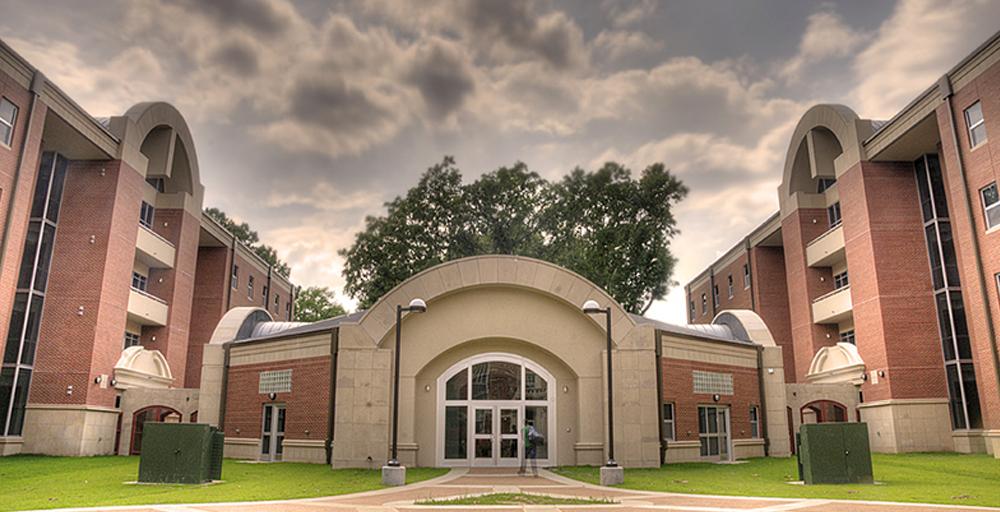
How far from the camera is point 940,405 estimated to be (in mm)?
30031

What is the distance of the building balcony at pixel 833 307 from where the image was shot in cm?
3478

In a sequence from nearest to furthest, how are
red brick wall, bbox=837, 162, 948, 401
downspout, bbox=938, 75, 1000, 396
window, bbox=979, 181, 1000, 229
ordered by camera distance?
1. downspout, bbox=938, 75, 1000, 396
2. window, bbox=979, 181, 1000, 229
3. red brick wall, bbox=837, 162, 948, 401

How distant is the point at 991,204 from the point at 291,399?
26.4m

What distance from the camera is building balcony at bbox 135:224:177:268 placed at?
34219 millimetres

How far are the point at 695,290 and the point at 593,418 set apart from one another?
40450mm

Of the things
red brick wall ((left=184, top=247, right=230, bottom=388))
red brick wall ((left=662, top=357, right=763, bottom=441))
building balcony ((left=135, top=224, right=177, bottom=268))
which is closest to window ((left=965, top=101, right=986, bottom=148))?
red brick wall ((left=662, top=357, right=763, bottom=441))

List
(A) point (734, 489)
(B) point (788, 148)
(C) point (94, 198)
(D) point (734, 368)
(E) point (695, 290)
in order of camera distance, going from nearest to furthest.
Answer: (A) point (734, 489) → (D) point (734, 368) → (C) point (94, 198) → (B) point (788, 148) → (E) point (695, 290)

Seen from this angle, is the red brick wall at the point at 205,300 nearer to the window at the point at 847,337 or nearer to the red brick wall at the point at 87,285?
the red brick wall at the point at 87,285

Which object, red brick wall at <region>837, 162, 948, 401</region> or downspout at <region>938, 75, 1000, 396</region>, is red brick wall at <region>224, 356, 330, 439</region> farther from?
Result: red brick wall at <region>837, 162, 948, 401</region>

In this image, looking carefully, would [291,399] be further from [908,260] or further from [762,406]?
[908,260]

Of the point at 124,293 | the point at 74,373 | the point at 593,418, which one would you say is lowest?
the point at 593,418

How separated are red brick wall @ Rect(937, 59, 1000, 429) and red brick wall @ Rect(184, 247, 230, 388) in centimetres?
3772

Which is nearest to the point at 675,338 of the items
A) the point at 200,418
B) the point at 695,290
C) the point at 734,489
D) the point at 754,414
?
the point at 754,414

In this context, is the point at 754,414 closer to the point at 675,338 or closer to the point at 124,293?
the point at 675,338
